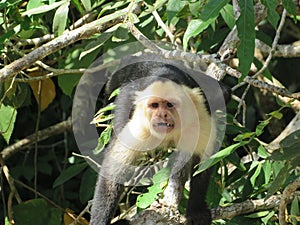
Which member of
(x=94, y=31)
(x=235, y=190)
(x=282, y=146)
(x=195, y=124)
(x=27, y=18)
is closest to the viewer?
(x=282, y=146)

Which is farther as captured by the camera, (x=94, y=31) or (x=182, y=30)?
(x=182, y=30)

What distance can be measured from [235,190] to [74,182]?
1.42 meters

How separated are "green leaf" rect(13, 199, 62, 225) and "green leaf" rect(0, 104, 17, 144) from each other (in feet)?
1.15

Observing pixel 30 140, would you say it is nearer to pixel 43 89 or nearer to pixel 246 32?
pixel 43 89

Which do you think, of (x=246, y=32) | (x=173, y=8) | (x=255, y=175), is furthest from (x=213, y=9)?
(x=255, y=175)

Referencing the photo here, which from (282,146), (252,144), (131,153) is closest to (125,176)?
(131,153)

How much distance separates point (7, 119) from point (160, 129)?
84 cm

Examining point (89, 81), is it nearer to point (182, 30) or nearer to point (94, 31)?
point (182, 30)

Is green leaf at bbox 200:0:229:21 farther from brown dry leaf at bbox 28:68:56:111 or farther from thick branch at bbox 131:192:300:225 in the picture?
brown dry leaf at bbox 28:68:56:111

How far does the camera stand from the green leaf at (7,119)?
2.95 m

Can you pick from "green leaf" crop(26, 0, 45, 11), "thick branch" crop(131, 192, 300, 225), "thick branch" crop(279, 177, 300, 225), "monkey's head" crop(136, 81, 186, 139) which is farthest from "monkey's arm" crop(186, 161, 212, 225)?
"green leaf" crop(26, 0, 45, 11)

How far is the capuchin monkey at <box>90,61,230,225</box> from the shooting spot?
2549 millimetres

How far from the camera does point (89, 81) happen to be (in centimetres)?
338

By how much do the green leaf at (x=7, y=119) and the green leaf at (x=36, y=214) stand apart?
35 centimetres
